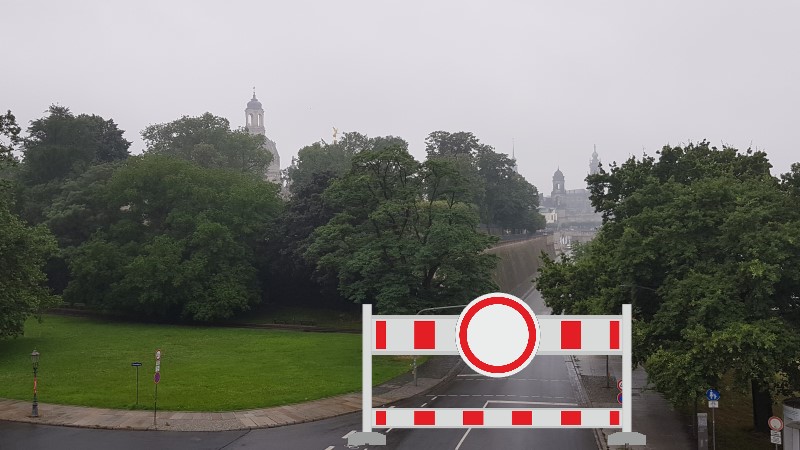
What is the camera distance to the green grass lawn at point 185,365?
3416cm

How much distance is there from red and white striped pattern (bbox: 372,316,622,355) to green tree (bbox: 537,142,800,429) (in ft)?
67.1

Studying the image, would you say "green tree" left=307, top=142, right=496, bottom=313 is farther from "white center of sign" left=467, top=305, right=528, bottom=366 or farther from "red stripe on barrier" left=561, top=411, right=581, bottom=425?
"white center of sign" left=467, top=305, right=528, bottom=366

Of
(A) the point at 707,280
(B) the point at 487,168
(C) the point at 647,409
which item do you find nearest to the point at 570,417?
(A) the point at 707,280

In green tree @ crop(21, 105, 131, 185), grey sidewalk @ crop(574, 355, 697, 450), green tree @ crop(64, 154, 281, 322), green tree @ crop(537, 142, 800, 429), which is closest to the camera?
green tree @ crop(537, 142, 800, 429)

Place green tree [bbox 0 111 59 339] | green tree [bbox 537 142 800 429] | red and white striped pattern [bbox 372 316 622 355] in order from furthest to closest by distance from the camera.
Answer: green tree [bbox 0 111 59 339], green tree [bbox 537 142 800 429], red and white striped pattern [bbox 372 316 622 355]

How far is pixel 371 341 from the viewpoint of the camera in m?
4.97

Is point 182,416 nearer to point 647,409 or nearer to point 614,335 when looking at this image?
point 647,409

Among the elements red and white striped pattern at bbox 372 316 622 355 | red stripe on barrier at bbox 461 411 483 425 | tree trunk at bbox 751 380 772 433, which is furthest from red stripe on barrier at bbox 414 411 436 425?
tree trunk at bbox 751 380 772 433

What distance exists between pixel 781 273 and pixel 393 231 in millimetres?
31546

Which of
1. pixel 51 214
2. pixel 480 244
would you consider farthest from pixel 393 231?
pixel 51 214

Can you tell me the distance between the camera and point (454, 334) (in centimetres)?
474

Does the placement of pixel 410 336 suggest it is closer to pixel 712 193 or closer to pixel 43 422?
pixel 712 193

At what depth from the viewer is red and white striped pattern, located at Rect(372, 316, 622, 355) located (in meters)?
4.76

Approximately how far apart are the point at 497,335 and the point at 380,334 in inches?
34.6
